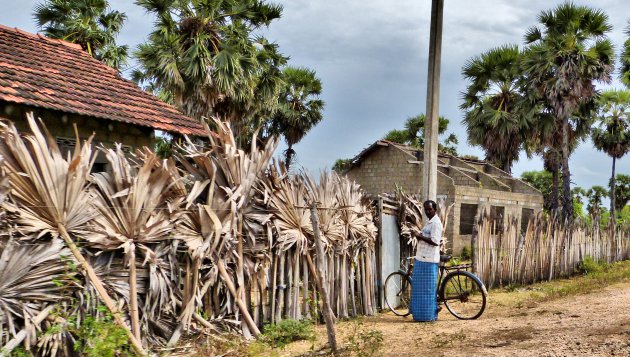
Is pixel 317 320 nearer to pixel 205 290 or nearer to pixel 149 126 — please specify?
pixel 205 290

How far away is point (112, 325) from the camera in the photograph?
5324 millimetres

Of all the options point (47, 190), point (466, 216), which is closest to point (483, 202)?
point (466, 216)

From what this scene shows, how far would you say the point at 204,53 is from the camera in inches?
736

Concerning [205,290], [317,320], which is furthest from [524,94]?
[205,290]

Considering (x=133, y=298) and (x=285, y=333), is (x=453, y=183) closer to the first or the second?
(x=285, y=333)

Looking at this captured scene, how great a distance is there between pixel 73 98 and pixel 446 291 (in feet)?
21.2

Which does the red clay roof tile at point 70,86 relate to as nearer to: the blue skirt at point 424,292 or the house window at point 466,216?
the blue skirt at point 424,292

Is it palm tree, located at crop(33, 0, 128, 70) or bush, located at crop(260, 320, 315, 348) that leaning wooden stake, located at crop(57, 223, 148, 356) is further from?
palm tree, located at crop(33, 0, 128, 70)

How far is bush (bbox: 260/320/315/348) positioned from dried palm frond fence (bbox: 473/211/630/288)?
16.6 feet

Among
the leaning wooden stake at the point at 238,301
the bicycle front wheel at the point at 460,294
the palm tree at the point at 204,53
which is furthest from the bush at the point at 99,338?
the palm tree at the point at 204,53

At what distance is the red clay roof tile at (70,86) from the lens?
8.56 metres

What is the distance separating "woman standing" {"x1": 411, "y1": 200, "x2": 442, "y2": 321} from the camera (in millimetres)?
8102

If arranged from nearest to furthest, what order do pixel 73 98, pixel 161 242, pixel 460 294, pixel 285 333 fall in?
pixel 161 242, pixel 285 333, pixel 460 294, pixel 73 98

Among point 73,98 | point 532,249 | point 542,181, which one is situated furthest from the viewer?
point 542,181
